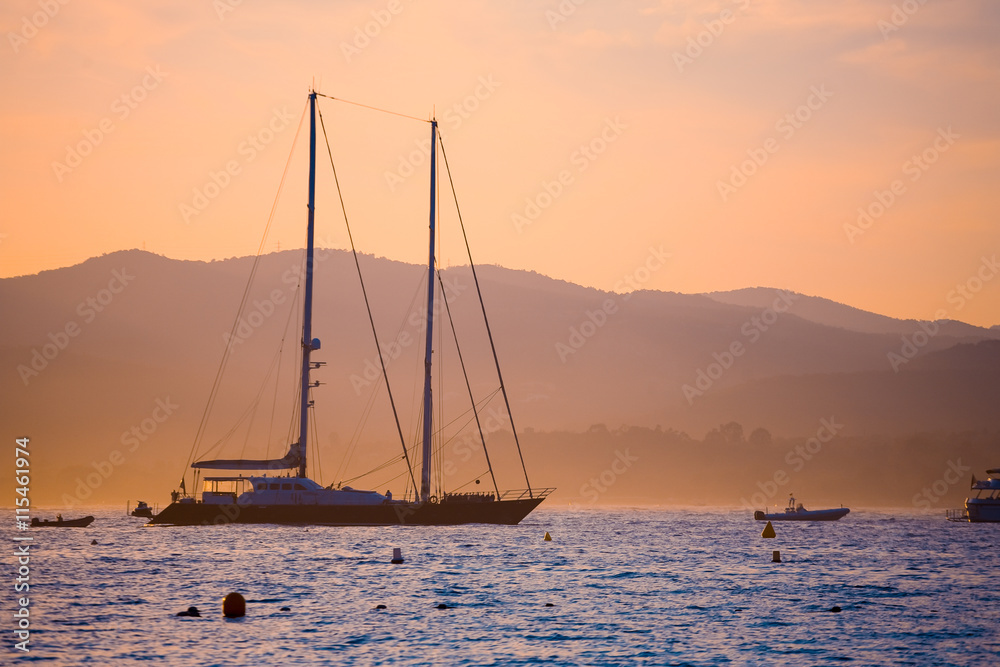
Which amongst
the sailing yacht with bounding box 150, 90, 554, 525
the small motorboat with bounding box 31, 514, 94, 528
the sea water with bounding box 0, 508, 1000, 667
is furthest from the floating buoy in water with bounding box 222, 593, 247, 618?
the small motorboat with bounding box 31, 514, 94, 528

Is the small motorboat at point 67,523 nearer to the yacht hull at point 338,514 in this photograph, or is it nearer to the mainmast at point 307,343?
the yacht hull at point 338,514

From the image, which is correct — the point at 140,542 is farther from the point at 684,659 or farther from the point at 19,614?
the point at 684,659

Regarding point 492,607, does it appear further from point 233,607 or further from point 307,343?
point 307,343

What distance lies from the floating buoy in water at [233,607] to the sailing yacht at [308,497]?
49019 millimetres

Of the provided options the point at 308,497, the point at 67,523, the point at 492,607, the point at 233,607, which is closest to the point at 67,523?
the point at 67,523

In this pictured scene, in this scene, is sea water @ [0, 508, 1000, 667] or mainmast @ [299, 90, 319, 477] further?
mainmast @ [299, 90, 319, 477]

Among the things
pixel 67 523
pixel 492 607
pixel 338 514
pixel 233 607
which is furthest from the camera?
pixel 67 523

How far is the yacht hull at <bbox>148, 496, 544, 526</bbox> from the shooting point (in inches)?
3797

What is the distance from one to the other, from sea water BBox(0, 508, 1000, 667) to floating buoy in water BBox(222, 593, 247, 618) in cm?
47

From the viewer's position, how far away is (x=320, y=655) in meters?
38.2

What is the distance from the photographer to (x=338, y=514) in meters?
96.6

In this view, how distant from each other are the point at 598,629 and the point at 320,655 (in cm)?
1319

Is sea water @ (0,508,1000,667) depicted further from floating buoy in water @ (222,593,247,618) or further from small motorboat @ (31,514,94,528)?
small motorboat @ (31,514,94,528)

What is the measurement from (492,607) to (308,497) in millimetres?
→ 46323
